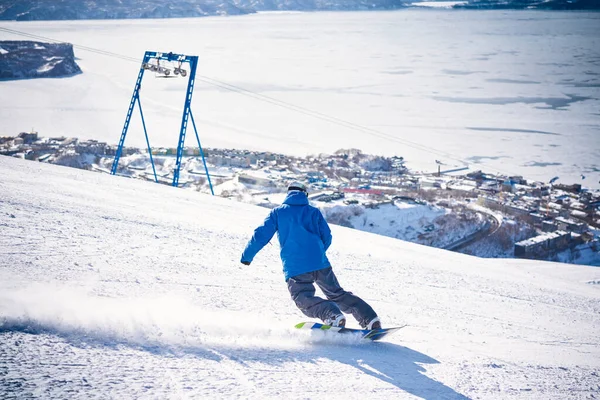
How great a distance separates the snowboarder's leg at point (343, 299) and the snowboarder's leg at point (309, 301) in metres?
0.06

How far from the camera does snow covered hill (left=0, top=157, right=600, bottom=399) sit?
2.27 metres

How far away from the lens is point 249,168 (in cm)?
2483

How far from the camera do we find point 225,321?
2963 mm

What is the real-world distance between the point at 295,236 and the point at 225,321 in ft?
2.02

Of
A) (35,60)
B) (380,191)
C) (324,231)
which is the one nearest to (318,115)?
(380,191)

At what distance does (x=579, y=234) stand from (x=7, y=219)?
1875cm

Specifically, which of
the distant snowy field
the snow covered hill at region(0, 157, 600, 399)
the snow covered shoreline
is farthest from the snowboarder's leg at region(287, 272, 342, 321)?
the distant snowy field

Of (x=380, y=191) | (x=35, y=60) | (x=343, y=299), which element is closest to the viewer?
(x=343, y=299)

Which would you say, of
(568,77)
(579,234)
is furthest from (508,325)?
(568,77)

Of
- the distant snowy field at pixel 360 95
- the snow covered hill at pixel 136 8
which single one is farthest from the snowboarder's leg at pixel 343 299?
the snow covered hill at pixel 136 8

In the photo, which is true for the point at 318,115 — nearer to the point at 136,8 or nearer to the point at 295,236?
the point at 295,236

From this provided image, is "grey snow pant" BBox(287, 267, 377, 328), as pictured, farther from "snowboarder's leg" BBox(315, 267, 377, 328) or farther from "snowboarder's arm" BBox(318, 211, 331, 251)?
"snowboarder's arm" BBox(318, 211, 331, 251)

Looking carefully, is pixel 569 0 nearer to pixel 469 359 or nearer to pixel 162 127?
pixel 162 127

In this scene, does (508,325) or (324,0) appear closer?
(508,325)
